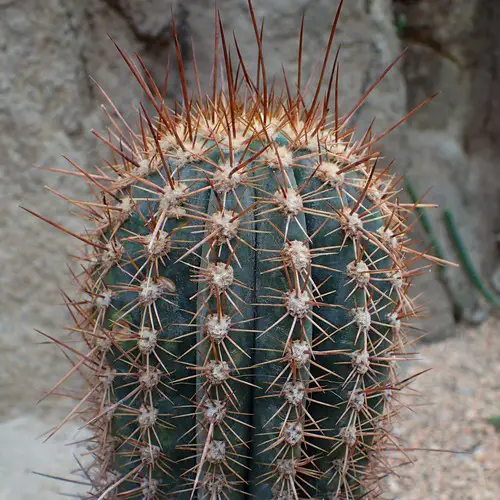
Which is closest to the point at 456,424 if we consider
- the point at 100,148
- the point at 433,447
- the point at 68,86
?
the point at 433,447

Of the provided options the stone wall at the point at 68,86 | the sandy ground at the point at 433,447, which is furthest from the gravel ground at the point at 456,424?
the stone wall at the point at 68,86

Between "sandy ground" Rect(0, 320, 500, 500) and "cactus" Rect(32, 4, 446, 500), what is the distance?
610 millimetres

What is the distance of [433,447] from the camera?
2197 mm

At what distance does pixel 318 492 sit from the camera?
3.45 ft

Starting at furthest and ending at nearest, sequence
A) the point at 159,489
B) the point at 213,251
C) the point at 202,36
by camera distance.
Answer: the point at 202,36, the point at 159,489, the point at 213,251

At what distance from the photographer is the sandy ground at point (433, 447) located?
1.91 metres

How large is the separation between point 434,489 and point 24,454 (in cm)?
129

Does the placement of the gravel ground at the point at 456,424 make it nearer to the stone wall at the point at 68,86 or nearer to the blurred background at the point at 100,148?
the blurred background at the point at 100,148

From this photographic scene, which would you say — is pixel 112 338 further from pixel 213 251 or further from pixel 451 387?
pixel 451 387

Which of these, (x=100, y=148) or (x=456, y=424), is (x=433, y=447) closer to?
(x=456, y=424)

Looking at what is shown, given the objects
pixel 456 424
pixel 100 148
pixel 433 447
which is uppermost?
pixel 100 148

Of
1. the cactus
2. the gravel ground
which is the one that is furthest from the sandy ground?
the cactus

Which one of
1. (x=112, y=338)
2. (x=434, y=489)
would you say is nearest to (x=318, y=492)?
(x=112, y=338)

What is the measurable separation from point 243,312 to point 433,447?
152 cm
